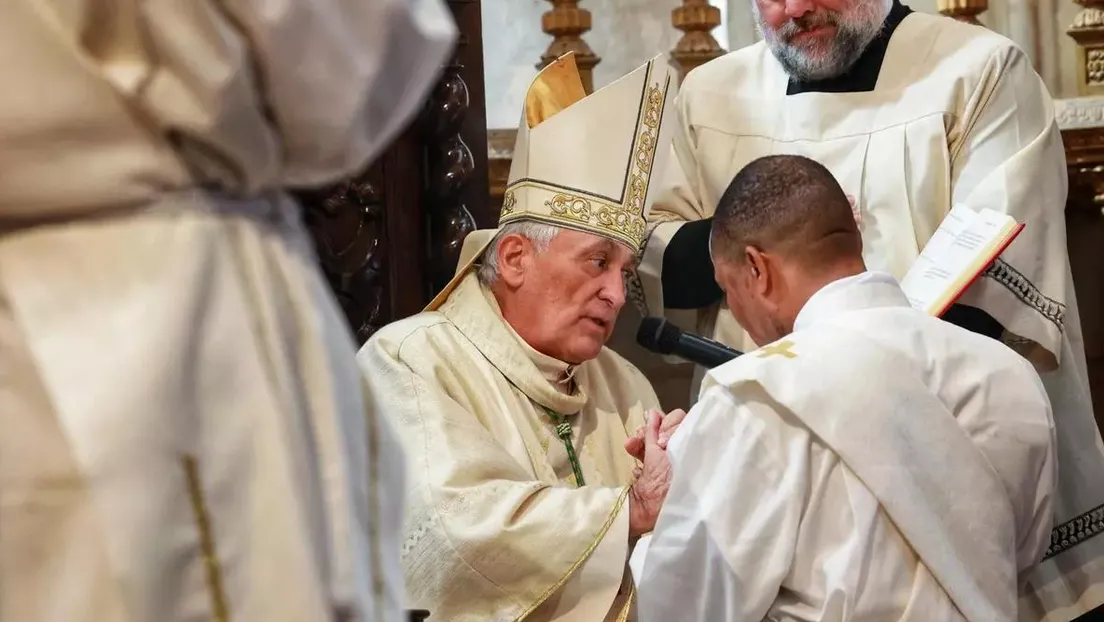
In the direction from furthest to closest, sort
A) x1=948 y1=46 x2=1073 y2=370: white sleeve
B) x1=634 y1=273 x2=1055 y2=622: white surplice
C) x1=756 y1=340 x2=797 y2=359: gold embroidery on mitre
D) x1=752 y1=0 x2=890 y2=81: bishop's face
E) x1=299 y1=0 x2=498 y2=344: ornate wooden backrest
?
1. x1=752 y1=0 x2=890 y2=81: bishop's face
2. x1=948 y1=46 x2=1073 y2=370: white sleeve
3. x1=299 y1=0 x2=498 y2=344: ornate wooden backrest
4. x1=756 y1=340 x2=797 y2=359: gold embroidery on mitre
5. x1=634 y1=273 x2=1055 y2=622: white surplice

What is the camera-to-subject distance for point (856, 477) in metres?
2.51

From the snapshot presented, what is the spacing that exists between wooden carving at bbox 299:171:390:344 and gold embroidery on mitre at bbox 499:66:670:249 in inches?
14.1

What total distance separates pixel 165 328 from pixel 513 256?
2.25 meters

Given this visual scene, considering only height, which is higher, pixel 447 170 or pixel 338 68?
pixel 338 68

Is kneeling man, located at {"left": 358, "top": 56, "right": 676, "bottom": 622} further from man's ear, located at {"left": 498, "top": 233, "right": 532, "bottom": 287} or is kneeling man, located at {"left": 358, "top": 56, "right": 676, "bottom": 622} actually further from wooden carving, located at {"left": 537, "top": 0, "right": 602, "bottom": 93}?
wooden carving, located at {"left": 537, "top": 0, "right": 602, "bottom": 93}

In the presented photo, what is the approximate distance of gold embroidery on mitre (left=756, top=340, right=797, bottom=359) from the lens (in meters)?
2.61

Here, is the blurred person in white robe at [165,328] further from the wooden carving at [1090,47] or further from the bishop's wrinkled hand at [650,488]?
the wooden carving at [1090,47]

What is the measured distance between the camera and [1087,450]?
383 centimetres

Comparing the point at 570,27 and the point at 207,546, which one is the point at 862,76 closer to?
the point at 570,27

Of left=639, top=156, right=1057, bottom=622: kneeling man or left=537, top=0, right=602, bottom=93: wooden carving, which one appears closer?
left=639, top=156, right=1057, bottom=622: kneeling man

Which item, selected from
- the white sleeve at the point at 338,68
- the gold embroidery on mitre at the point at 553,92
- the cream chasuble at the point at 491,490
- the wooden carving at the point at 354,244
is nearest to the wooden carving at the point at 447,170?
the wooden carving at the point at 354,244

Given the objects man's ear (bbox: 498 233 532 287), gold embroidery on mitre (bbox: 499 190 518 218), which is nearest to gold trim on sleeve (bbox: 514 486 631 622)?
man's ear (bbox: 498 233 532 287)

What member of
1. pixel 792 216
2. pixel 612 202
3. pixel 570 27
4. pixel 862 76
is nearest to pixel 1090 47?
pixel 862 76

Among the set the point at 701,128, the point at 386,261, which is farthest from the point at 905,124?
the point at 386,261
